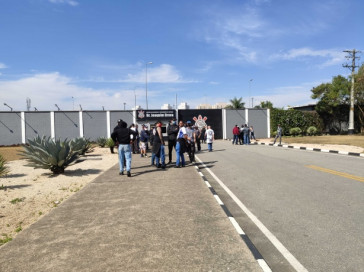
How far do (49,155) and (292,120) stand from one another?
104 ft

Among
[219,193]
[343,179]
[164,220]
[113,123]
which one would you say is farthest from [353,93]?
[164,220]

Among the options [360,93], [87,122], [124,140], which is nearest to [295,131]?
[360,93]

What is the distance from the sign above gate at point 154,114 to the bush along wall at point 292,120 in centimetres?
1291

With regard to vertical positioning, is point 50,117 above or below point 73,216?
above

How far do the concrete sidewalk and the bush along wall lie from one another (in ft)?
103

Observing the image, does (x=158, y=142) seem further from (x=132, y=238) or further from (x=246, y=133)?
(x=246, y=133)

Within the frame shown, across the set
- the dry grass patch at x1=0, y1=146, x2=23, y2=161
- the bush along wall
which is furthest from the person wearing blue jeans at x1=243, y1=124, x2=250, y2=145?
the dry grass patch at x1=0, y1=146, x2=23, y2=161

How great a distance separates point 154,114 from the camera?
115ft

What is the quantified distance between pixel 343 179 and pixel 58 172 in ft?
29.7

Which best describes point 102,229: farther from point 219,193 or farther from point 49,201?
point 219,193

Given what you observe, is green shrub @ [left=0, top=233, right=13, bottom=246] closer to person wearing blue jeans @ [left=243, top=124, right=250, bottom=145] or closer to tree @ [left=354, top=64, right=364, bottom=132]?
person wearing blue jeans @ [left=243, top=124, right=250, bottom=145]

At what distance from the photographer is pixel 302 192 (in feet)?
20.5

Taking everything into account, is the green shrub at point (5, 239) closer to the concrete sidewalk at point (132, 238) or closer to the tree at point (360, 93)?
the concrete sidewalk at point (132, 238)

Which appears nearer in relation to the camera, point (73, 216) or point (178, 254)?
point (178, 254)
